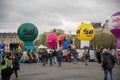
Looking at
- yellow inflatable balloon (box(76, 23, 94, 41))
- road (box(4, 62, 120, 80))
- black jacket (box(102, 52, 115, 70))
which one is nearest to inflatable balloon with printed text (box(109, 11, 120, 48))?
yellow inflatable balloon (box(76, 23, 94, 41))

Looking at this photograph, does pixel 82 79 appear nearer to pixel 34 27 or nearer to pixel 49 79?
pixel 49 79

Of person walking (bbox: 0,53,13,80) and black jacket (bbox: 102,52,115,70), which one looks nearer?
person walking (bbox: 0,53,13,80)

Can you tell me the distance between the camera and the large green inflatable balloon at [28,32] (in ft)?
137

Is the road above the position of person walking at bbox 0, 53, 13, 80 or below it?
below

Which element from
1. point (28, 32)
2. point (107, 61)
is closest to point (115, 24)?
point (28, 32)

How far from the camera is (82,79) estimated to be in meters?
17.6

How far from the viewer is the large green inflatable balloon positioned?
41.7 m

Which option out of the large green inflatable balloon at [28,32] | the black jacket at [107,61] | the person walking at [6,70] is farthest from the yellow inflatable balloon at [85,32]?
the person walking at [6,70]

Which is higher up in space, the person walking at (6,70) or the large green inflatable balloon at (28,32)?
the large green inflatable balloon at (28,32)

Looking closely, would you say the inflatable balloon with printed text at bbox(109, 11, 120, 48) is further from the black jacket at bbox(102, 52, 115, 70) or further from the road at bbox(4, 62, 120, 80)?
the black jacket at bbox(102, 52, 115, 70)

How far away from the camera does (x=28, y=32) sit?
41.7 m

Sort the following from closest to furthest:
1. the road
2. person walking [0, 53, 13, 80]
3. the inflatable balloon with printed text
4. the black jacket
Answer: person walking [0, 53, 13, 80] < the black jacket < the road < the inflatable balloon with printed text

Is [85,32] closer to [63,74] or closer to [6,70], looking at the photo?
[63,74]

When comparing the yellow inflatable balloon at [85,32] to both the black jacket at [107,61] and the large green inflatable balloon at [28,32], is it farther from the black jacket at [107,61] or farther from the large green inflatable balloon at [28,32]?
the black jacket at [107,61]
